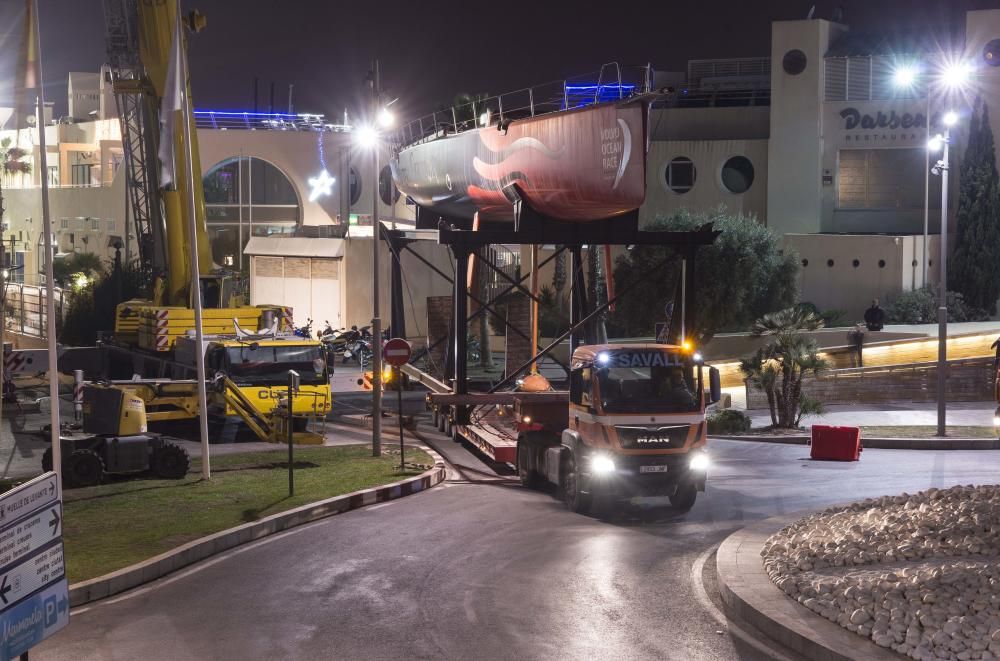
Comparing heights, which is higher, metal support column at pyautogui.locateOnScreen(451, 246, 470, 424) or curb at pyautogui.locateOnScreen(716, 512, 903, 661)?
metal support column at pyautogui.locateOnScreen(451, 246, 470, 424)

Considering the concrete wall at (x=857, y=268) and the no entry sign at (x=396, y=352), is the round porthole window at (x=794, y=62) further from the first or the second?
the no entry sign at (x=396, y=352)

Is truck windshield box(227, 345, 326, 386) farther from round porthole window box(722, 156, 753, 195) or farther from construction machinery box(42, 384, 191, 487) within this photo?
round porthole window box(722, 156, 753, 195)

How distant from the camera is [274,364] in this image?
27156 mm

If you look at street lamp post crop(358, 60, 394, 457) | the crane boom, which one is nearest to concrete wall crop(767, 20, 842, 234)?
the crane boom

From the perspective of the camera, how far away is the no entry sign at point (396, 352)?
22.6 meters

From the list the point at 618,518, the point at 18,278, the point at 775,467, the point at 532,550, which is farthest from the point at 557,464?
the point at 18,278

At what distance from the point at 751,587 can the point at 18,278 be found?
247ft

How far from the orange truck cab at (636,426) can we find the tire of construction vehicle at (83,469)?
7663mm

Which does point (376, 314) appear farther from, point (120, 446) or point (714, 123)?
point (714, 123)

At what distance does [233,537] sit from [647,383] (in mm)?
6475

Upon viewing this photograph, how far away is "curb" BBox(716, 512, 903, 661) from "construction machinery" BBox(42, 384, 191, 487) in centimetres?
1016

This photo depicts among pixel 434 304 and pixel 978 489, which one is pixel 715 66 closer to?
pixel 434 304

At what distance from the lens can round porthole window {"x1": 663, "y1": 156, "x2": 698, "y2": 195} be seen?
6031 cm

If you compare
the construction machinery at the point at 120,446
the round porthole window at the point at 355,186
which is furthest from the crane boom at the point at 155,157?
the round porthole window at the point at 355,186
